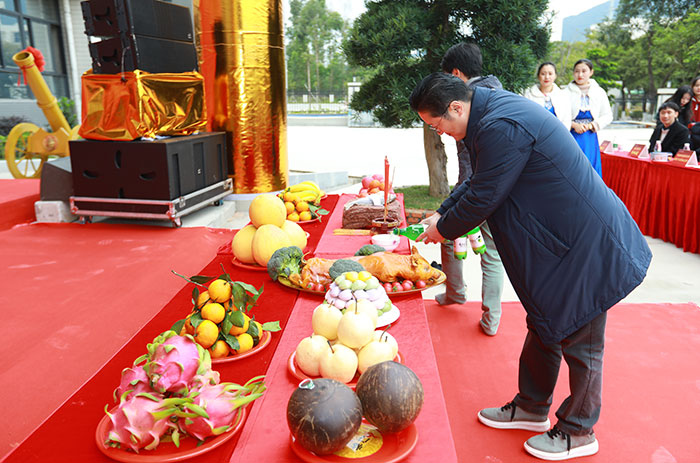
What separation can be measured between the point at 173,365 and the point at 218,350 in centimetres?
35

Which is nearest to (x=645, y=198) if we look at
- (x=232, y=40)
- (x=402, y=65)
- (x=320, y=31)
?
(x=402, y=65)

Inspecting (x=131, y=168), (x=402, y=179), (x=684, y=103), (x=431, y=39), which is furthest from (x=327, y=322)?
(x=402, y=179)

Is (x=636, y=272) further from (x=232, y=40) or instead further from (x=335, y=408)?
(x=232, y=40)

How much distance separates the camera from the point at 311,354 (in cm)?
135

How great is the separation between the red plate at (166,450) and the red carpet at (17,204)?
4.60m

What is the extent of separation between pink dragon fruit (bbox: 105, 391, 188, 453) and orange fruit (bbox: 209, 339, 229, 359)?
37 cm

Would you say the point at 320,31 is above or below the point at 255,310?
above

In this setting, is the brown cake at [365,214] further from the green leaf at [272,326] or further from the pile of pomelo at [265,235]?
the green leaf at [272,326]

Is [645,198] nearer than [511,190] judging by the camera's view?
No

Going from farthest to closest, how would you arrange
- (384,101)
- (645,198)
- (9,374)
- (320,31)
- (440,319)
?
(320,31)
(384,101)
(645,198)
(440,319)
(9,374)

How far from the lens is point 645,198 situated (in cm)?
534

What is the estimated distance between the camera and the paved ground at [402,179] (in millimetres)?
3844

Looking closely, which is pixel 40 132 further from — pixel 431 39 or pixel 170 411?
pixel 170 411

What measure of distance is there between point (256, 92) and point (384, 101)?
1.59m
